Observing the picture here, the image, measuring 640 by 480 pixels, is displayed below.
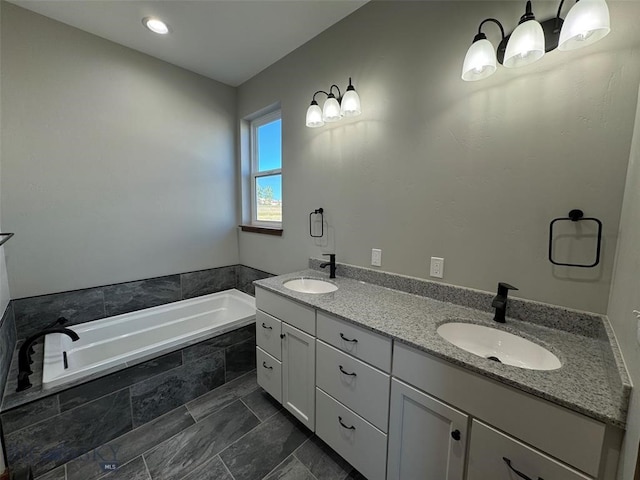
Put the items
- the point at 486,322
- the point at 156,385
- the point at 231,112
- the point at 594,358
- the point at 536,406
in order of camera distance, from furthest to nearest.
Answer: the point at 231,112 < the point at 156,385 < the point at 486,322 < the point at 594,358 < the point at 536,406

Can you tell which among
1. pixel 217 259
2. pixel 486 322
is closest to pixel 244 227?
pixel 217 259

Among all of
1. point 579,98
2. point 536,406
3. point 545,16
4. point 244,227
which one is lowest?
point 536,406

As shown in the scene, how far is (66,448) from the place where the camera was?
1421 mm

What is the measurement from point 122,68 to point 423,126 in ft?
8.05

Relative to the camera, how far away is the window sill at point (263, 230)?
8.25ft

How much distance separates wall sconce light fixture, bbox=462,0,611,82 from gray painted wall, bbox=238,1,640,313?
0.24 ft

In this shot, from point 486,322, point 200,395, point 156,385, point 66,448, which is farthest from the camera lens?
point 200,395

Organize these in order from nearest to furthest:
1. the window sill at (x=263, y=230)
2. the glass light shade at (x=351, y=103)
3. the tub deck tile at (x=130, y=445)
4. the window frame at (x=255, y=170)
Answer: the tub deck tile at (x=130, y=445), the glass light shade at (x=351, y=103), the window sill at (x=263, y=230), the window frame at (x=255, y=170)

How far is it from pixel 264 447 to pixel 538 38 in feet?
7.81

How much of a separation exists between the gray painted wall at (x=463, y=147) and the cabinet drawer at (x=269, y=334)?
682mm

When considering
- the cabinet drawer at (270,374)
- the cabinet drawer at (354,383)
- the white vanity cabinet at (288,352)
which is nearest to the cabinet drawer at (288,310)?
the white vanity cabinet at (288,352)

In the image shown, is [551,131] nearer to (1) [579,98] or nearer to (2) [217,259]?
(1) [579,98]

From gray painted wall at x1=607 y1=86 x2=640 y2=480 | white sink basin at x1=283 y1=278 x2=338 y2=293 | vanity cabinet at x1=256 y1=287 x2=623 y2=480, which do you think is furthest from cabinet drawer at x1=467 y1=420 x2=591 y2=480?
white sink basin at x1=283 y1=278 x2=338 y2=293

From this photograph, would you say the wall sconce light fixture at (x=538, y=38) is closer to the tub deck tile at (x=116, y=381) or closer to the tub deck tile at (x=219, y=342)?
the tub deck tile at (x=219, y=342)
